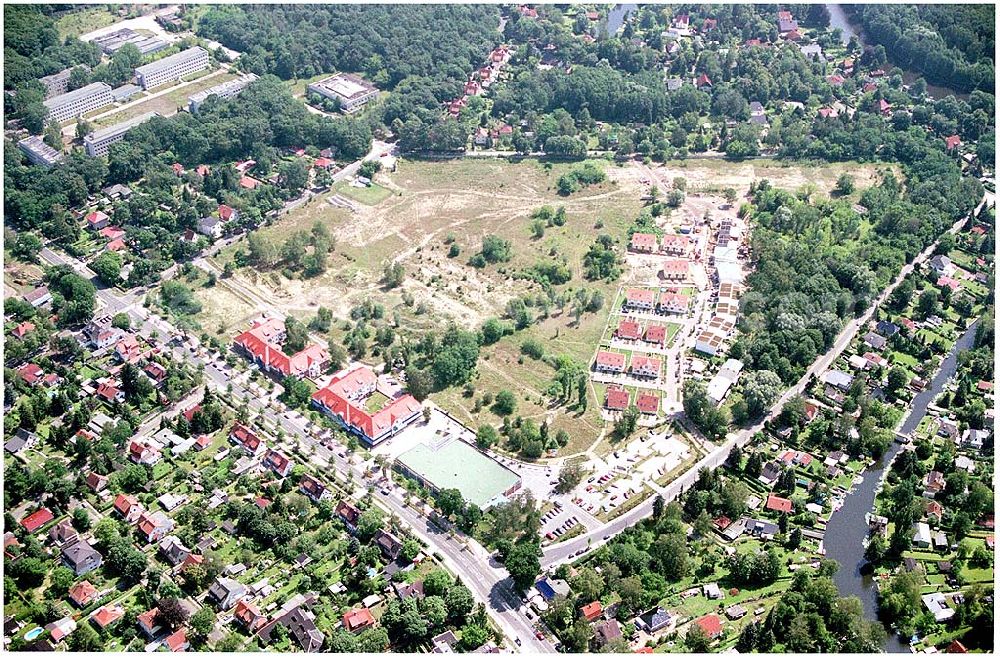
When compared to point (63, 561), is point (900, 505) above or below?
above

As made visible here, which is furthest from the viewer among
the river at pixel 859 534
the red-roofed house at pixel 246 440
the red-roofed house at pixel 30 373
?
the red-roofed house at pixel 30 373

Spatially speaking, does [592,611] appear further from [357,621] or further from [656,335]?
[656,335]

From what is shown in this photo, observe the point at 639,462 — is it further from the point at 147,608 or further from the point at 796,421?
the point at 147,608

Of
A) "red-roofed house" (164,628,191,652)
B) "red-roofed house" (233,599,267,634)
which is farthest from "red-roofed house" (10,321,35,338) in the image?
"red-roofed house" (233,599,267,634)

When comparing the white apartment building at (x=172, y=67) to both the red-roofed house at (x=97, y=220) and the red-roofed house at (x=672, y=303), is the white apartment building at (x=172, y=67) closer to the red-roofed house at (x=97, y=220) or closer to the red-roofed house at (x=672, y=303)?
the red-roofed house at (x=97, y=220)

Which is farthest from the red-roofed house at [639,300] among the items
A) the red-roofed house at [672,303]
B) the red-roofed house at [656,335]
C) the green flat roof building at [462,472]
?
the green flat roof building at [462,472]

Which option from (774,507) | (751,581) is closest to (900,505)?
(774,507)
